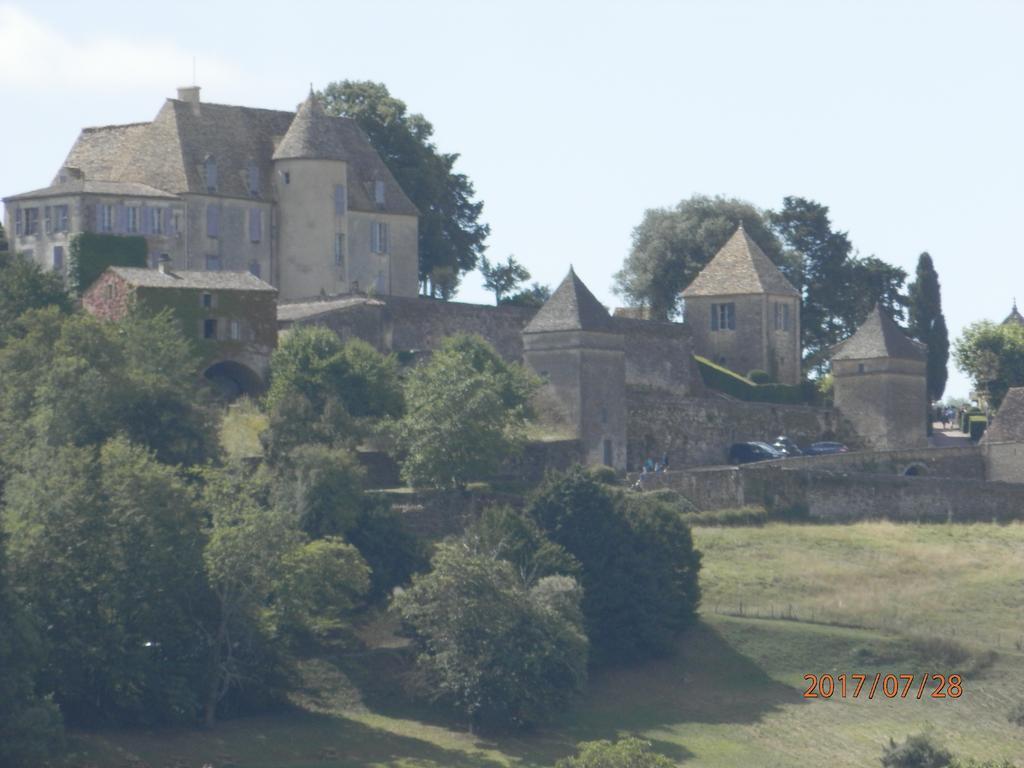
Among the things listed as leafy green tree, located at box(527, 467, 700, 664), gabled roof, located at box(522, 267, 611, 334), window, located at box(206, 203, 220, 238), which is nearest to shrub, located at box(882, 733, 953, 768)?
leafy green tree, located at box(527, 467, 700, 664)

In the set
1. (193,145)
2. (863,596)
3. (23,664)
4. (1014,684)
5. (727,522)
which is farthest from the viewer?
(193,145)

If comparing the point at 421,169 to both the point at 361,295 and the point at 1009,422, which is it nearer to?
the point at 361,295

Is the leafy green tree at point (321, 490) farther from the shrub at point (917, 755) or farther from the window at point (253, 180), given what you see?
the window at point (253, 180)

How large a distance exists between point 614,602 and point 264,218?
27.7 meters

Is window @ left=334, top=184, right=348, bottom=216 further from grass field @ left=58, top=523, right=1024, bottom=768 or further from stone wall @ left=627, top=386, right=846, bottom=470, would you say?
grass field @ left=58, top=523, right=1024, bottom=768

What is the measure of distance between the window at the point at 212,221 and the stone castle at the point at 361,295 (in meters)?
0.08

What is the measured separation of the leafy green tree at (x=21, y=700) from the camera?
190ft

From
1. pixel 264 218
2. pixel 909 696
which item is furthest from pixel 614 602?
pixel 264 218

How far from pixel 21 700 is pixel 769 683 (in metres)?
20.4

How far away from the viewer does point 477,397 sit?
258ft

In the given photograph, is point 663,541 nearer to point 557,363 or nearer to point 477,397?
point 477,397

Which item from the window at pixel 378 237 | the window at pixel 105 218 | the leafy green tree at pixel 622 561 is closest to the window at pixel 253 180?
the window at pixel 378 237

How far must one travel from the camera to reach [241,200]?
93.3m

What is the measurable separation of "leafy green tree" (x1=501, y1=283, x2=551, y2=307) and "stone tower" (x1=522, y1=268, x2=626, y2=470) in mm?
15625
